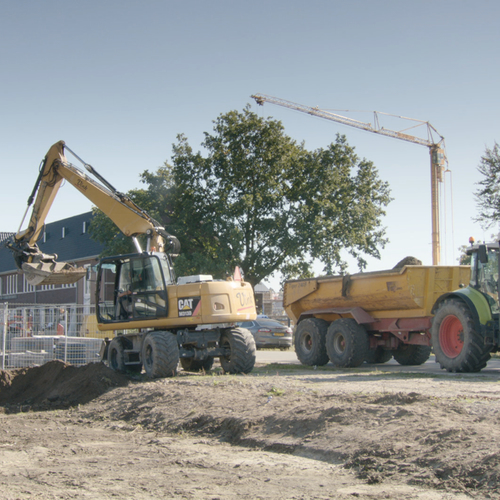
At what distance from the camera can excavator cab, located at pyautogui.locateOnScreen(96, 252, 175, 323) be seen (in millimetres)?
14398

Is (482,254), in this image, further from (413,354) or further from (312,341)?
(312,341)

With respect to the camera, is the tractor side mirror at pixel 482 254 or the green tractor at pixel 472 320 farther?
the tractor side mirror at pixel 482 254

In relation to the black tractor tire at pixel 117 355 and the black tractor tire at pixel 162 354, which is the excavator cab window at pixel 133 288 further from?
the black tractor tire at pixel 162 354

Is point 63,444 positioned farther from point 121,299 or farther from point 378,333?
point 378,333

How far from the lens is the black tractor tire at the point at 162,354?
1346 centimetres

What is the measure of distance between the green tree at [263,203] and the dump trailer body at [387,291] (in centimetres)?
1808

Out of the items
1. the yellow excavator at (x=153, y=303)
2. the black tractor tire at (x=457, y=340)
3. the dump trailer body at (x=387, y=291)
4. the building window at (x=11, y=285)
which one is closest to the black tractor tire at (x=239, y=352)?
the yellow excavator at (x=153, y=303)

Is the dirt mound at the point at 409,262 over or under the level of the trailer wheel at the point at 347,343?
over

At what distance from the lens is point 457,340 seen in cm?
1423

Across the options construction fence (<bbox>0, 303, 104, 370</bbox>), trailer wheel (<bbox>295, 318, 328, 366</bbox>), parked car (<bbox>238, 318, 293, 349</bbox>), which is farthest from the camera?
parked car (<bbox>238, 318, 293, 349</bbox>)

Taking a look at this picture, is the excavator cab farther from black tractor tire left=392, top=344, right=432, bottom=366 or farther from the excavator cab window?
black tractor tire left=392, top=344, right=432, bottom=366

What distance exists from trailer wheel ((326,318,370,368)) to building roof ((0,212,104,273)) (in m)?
37.5

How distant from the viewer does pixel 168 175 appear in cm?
4141

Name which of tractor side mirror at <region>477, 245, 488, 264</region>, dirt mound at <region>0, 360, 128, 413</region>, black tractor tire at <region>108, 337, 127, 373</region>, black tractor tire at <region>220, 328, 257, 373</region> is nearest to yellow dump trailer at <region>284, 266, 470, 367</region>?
tractor side mirror at <region>477, 245, 488, 264</region>
